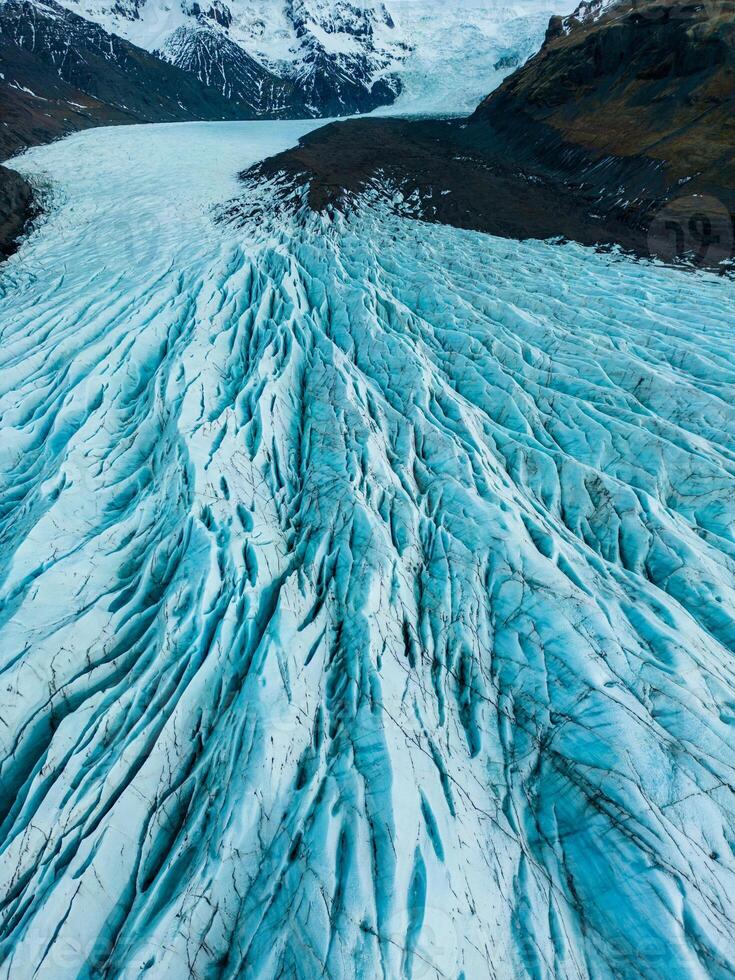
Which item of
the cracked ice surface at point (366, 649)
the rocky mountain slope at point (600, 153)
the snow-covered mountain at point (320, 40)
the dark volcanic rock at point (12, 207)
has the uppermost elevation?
the snow-covered mountain at point (320, 40)

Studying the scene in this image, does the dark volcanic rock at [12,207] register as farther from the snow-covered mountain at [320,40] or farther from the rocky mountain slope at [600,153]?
the snow-covered mountain at [320,40]

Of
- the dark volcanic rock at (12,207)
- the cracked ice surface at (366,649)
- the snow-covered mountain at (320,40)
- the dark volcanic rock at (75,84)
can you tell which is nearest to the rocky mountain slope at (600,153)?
the cracked ice surface at (366,649)

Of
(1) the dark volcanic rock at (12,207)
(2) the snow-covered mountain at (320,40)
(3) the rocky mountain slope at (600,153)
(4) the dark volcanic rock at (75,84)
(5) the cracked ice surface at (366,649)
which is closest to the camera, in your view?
(5) the cracked ice surface at (366,649)

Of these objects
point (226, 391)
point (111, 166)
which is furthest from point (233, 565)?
point (111, 166)

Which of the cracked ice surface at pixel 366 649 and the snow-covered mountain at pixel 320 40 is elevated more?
the snow-covered mountain at pixel 320 40

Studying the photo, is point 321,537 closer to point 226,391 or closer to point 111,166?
point 226,391

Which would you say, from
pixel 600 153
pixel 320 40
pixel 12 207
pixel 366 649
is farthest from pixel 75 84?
pixel 366 649
